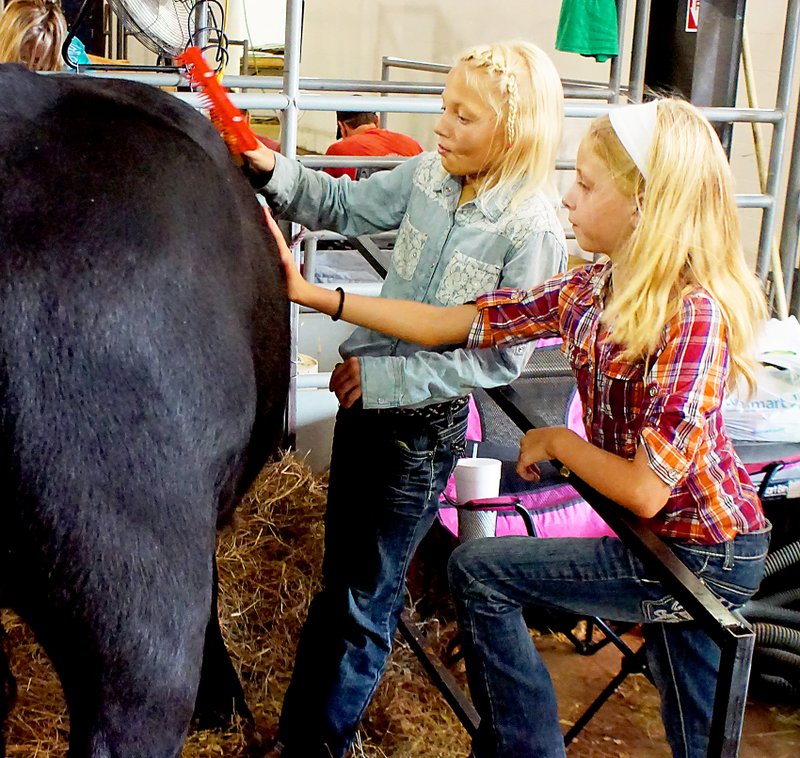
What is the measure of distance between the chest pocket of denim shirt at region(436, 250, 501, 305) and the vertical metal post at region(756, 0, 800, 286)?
1.79 metres

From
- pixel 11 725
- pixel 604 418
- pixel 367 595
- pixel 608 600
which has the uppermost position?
pixel 604 418

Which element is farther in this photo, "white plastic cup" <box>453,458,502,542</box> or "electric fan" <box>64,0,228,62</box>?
"electric fan" <box>64,0,228,62</box>

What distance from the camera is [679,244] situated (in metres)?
1.33

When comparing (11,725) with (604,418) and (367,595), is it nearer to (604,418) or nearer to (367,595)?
(367,595)

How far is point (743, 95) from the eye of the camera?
16.8ft

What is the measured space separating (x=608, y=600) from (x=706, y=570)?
0.14 metres

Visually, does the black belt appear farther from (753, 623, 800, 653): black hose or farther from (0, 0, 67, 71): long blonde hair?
(0, 0, 67, 71): long blonde hair

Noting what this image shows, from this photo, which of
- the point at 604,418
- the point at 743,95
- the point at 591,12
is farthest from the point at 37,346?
the point at 743,95

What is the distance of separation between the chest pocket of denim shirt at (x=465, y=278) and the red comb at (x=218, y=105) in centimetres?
37

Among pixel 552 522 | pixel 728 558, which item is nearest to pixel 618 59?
pixel 552 522

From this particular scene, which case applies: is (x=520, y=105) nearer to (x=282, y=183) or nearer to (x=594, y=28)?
(x=282, y=183)

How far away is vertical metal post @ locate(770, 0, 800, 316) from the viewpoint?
332cm

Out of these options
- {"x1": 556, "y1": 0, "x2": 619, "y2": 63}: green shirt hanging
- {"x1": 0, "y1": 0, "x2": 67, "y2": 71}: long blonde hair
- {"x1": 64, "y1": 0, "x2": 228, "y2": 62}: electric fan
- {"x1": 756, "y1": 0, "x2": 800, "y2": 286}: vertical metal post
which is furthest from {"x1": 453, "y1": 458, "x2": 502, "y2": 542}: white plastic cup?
{"x1": 556, "y1": 0, "x2": 619, "y2": 63}: green shirt hanging

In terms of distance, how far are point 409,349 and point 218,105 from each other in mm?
502
